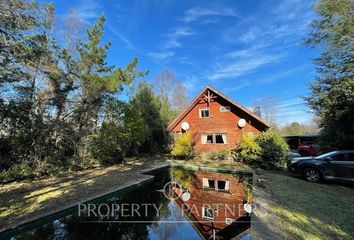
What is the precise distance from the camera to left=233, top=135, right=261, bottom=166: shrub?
13.8m

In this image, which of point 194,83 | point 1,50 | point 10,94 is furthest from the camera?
point 194,83

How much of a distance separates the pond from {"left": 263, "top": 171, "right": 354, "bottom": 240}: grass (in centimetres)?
103

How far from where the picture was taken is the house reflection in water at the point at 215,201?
559cm

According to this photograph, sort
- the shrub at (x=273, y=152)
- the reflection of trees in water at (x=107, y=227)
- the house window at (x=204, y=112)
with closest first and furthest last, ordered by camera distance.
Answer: the reflection of trees in water at (x=107, y=227) < the shrub at (x=273, y=152) < the house window at (x=204, y=112)

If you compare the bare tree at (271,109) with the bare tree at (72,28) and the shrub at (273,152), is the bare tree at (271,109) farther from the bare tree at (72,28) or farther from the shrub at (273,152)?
the bare tree at (72,28)

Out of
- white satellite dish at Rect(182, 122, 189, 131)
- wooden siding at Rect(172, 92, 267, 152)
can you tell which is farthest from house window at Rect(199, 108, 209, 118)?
white satellite dish at Rect(182, 122, 189, 131)

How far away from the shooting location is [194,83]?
34.0 m

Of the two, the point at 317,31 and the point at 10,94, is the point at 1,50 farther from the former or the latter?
the point at 317,31

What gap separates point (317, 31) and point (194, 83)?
22.1 meters

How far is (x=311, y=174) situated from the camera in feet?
31.0

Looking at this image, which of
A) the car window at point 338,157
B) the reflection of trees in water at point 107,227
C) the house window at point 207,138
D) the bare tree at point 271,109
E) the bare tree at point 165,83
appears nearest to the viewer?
the reflection of trees in water at point 107,227

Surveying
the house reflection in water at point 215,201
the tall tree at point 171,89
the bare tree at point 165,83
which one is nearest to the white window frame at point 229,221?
the house reflection in water at point 215,201

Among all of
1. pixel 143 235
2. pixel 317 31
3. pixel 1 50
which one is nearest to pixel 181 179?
pixel 143 235

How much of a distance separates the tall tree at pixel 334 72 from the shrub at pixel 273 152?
2325 mm
